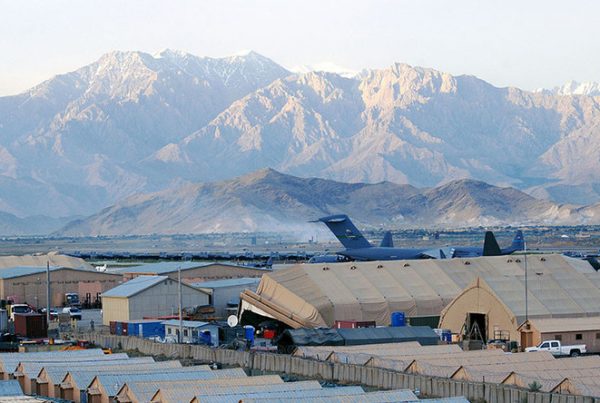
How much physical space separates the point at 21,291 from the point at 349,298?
2759 centimetres

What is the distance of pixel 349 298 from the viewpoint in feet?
201

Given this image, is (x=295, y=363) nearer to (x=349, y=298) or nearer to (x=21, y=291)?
(x=349, y=298)

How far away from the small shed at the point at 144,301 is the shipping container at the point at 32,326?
25.0 ft

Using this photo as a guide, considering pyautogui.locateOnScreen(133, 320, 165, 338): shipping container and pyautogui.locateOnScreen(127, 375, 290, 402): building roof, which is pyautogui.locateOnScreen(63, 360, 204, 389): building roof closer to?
pyautogui.locateOnScreen(127, 375, 290, 402): building roof

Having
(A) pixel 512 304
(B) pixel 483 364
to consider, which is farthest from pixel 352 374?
(A) pixel 512 304

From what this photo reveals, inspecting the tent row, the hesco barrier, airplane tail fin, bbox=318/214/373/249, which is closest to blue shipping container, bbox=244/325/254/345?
the hesco barrier

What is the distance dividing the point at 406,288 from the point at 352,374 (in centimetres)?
2368

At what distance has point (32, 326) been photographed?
57906 mm

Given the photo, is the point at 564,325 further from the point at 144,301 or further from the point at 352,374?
the point at 144,301

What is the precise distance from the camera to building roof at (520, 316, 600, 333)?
4953 centimetres

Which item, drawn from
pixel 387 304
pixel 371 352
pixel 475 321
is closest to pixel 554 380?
pixel 371 352

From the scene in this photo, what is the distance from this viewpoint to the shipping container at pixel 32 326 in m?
57.6

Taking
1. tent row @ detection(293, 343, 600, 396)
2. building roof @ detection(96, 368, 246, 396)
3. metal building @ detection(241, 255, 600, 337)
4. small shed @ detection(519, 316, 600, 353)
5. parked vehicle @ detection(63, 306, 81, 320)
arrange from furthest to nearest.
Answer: parked vehicle @ detection(63, 306, 81, 320), metal building @ detection(241, 255, 600, 337), small shed @ detection(519, 316, 600, 353), tent row @ detection(293, 343, 600, 396), building roof @ detection(96, 368, 246, 396)

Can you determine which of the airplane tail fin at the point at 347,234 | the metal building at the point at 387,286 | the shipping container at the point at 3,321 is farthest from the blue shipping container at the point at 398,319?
the airplane tail fin at the point at 347,234
